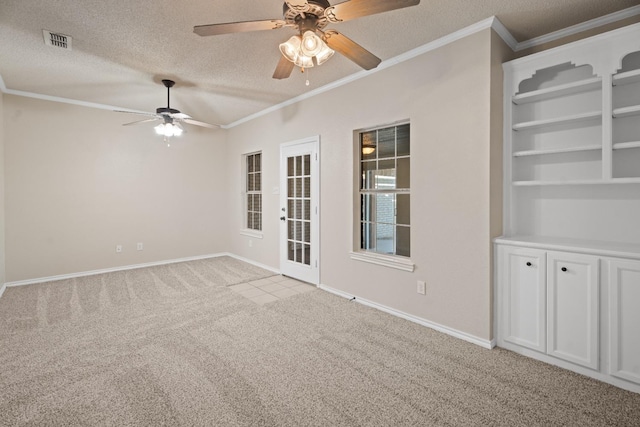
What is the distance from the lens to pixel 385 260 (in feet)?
11.0

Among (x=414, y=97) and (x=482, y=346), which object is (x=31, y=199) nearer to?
(x=414, y=97)

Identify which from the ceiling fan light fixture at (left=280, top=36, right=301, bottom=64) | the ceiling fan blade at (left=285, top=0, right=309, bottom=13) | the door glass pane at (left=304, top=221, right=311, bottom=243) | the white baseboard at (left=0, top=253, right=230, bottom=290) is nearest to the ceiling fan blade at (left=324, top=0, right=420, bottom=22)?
the ceiling fan blade at (left=285, top=0, right=309, bottom=13)

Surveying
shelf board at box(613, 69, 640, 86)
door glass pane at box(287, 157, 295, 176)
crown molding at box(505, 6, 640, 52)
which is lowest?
door glass pane at box(287, 157, 295, 176)

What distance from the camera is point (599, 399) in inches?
76.9

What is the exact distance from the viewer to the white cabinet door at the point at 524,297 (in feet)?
7.83

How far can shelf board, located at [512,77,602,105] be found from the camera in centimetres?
234

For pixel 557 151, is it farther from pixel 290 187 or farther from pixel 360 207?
pixel 290 187

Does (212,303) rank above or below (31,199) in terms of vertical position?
below

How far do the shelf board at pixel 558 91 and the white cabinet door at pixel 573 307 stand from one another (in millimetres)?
1307

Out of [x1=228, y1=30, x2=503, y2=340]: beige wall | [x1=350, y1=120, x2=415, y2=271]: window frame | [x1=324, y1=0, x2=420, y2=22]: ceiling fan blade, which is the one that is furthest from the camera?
[x1=350, y1=120, x2=415, y2=271]: window frame

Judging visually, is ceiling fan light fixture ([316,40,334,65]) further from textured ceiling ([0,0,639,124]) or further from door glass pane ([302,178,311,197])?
door glass pane ([302,178,311,197])

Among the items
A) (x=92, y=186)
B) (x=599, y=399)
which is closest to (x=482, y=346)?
(x=599, y=399)

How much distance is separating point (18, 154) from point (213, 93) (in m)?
2.86

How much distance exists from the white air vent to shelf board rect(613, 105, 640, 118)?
4.52 m
